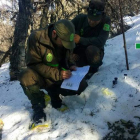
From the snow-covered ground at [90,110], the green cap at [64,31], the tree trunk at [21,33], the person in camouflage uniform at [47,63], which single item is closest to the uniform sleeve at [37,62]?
the person in camouflage uniform at [47,63]

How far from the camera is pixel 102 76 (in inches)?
128

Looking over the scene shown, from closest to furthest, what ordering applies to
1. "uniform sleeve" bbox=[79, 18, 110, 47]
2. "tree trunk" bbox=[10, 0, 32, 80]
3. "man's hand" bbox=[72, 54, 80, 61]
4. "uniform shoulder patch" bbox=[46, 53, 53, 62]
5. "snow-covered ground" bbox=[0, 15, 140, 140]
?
1. "snow-covered ground" bbox=[0, 15, 140, 140]
2. "uniform shoulder patch" bbox=[46, 53, 53, 62]
3. "uniform sleeve" bbox=[79, 18, 110, 47]
4. "man's hand" bbox=[72, 54, 80, 61]
5. "tree trunk" bbox=[10, 0, 32, 80]

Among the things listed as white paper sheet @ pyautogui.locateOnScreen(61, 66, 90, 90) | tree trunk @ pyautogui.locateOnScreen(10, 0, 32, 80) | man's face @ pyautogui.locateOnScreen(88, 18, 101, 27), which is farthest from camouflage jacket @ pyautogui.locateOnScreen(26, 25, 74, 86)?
tree trunk @ pyautogui.locateOnScreen(10, 0, 32, 80)

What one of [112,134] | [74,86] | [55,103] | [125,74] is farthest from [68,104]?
[125,74]

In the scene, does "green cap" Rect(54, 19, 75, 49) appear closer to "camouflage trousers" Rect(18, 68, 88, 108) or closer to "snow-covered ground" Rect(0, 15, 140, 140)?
"camouflage trousers" Rect(18, 68, 88, 108)

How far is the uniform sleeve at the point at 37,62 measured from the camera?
91.5 inches

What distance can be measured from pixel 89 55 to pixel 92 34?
448 mm

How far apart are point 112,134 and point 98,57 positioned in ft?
4.21

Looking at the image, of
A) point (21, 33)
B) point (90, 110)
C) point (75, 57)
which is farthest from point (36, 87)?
point (21, 33)

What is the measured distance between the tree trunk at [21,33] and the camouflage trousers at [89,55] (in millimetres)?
1994

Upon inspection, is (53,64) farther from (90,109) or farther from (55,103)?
(90,109)

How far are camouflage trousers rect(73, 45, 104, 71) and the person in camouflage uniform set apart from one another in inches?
17.4

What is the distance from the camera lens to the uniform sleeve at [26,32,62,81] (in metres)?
2.32

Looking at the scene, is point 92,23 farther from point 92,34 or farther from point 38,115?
point 38,115
